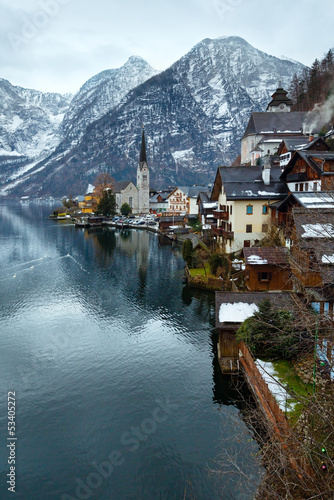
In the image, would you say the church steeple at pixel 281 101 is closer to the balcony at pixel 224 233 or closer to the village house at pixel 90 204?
the balcony at pixel 224 233

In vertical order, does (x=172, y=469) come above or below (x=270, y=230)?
below

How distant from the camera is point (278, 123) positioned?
8244 centimetres

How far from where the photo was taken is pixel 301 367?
18.8 meters

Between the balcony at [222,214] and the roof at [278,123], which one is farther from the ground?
the roof at [278,123]

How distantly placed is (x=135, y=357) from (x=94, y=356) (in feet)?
8.95

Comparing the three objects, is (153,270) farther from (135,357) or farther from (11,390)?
(11,390)

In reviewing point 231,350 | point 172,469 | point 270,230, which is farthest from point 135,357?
point 270,230

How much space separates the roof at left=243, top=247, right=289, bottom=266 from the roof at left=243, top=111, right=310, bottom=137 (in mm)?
56143

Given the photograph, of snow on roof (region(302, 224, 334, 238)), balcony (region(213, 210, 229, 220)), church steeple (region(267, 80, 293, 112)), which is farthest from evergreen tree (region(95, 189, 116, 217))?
snow on roof (region(302, 224, 334, 238))

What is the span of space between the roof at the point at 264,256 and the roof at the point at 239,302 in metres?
7.12

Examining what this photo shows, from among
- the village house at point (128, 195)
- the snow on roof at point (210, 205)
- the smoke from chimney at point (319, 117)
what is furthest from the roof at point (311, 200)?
the village house at point (128, 195)

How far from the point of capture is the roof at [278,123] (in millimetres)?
81062

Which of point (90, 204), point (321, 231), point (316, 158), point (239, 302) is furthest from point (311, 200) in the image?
point (90, 204)

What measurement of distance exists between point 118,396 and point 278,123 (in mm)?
76506
